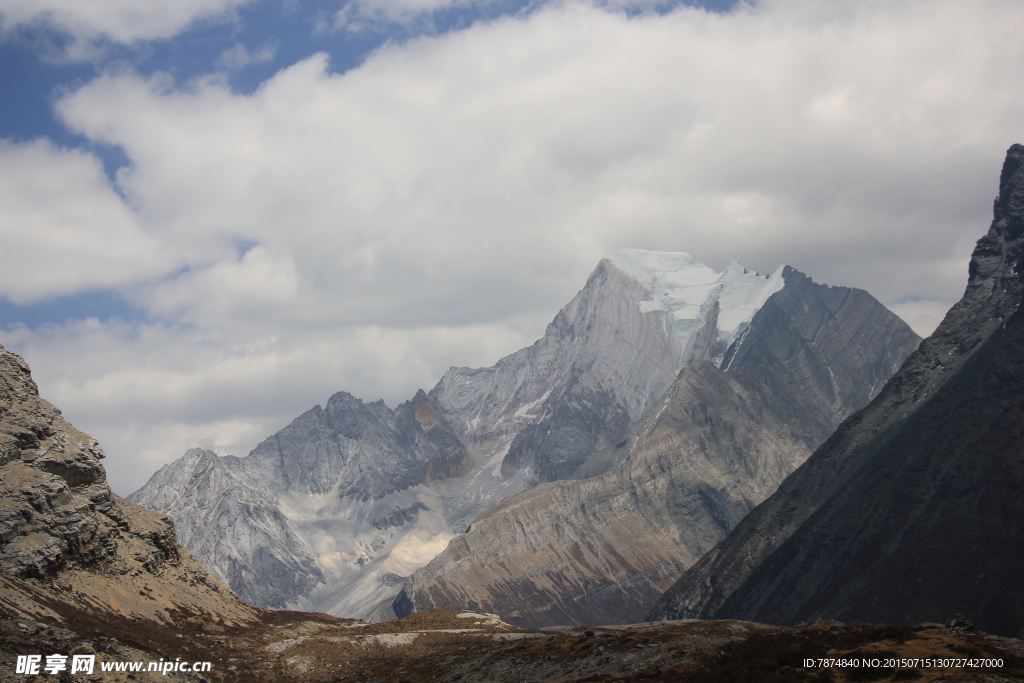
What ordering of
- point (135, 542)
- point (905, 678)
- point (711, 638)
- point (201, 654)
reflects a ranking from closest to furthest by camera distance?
1. point (905, 678)
2. point (711, 638)
3. point (201, 654)
4. point (135, 542)

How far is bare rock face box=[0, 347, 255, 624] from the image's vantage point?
106500 mm

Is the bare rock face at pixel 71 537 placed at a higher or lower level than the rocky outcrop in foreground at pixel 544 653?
higher

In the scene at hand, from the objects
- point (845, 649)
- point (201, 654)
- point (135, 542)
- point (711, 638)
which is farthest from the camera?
point (135, 542)

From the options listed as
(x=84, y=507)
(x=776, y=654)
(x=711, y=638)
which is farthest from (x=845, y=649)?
(x=84, y=507)

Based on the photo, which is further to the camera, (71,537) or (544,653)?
(71,537)

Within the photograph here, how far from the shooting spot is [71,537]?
114 m

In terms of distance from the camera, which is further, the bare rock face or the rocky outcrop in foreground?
the bare rock face

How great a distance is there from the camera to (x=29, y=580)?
4107 inches

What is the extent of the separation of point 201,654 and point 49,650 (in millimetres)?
31038

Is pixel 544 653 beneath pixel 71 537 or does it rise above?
beneath

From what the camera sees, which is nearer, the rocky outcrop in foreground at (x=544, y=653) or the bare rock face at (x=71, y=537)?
the rocky outcrop in foreground at (x=544, y=653)

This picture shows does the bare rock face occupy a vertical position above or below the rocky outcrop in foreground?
above

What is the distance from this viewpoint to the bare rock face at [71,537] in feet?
349

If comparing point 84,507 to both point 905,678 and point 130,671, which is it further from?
point 905,678
